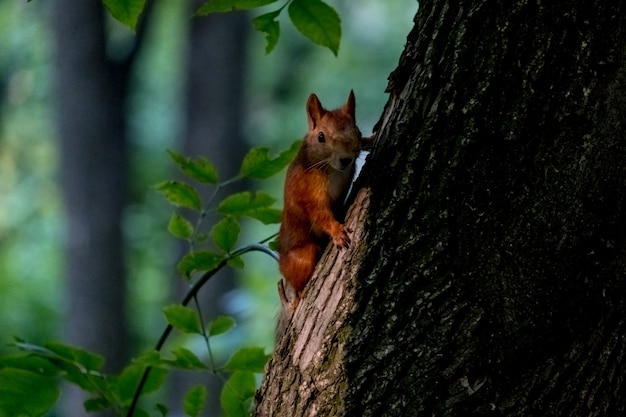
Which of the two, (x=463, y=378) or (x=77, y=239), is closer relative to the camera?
(x=463, y=378)

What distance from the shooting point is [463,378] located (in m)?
1.34

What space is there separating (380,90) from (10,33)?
449 centimetres

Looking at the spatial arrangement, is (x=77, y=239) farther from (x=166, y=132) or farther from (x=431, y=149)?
(x=431, y=149)

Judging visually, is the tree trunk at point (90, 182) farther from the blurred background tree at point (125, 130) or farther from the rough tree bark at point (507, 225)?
the rough tree bark at point (507, 225)

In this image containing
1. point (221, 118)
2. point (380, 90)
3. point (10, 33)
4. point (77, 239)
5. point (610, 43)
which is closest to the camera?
point (610, 43)

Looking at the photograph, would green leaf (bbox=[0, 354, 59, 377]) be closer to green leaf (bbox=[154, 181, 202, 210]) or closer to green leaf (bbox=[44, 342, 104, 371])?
green leaf (bbox=[44, 342, 104, 371])

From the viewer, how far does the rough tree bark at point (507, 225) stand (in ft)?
4.31

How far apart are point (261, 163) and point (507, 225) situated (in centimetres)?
63

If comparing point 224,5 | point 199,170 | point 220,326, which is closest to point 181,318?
point 220,326

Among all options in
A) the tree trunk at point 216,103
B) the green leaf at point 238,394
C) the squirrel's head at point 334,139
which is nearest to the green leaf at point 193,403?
the green leaf at point 238,394

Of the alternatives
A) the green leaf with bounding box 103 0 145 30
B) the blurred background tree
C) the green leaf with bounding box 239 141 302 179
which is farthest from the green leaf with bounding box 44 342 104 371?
the blurred background tree

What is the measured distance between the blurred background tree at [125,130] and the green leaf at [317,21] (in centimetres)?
268

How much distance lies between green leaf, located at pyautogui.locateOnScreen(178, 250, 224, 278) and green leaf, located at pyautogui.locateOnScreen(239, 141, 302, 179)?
18cm

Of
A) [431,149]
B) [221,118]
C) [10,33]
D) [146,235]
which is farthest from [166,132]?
[431,149]
